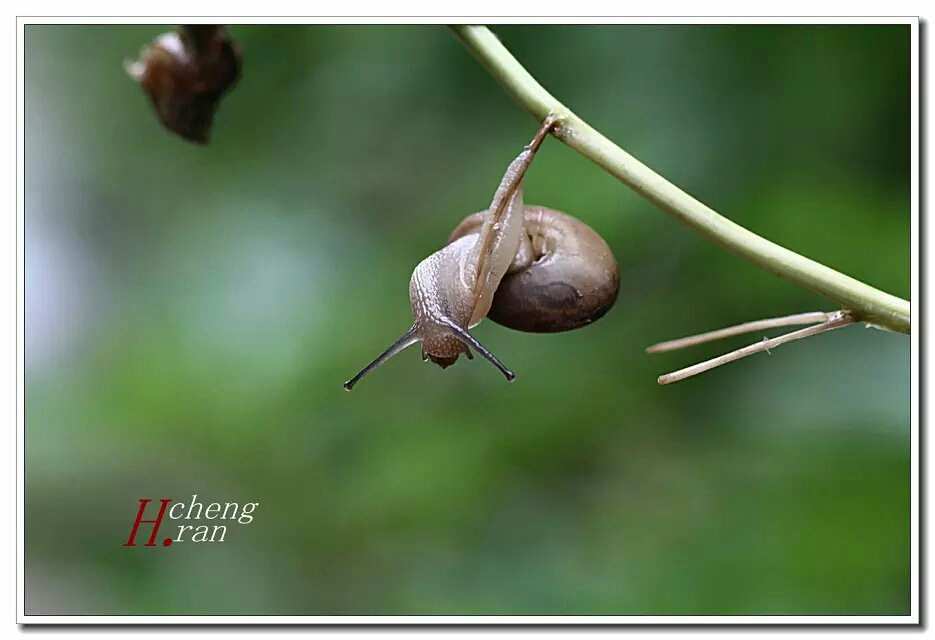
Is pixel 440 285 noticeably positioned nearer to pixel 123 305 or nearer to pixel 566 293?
pixel 566 293

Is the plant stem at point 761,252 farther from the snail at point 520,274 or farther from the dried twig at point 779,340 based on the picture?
the snail at point 520,274

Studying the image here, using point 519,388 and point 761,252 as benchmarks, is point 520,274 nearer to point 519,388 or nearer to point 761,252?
point 761,252

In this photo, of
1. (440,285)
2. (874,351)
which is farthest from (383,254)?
(440,285)

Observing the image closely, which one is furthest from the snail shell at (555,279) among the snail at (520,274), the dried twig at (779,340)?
the dried twig at (779,340)

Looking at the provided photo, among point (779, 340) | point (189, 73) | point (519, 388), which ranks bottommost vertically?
point (779, 340)

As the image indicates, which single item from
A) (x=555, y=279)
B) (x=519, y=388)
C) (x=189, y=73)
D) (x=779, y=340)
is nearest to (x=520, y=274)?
(x=555, y=279)

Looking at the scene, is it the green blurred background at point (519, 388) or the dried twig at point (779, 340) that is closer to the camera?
the dried twig at point (779, 340)
